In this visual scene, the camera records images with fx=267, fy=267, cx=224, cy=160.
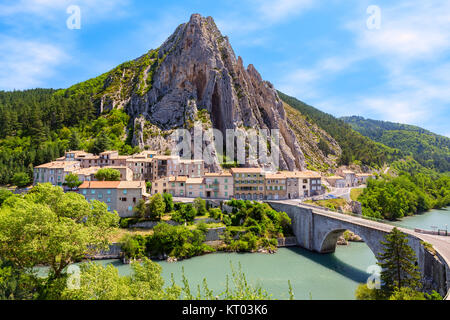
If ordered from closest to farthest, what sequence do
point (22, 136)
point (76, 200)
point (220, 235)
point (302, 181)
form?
point (76, 200) < point (220, 235) < point (302, 181) < point (22, 136)

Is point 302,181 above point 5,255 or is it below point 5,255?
above

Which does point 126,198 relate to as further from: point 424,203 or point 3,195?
point 424,203

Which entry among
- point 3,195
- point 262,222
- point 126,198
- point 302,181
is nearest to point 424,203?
point 302,181

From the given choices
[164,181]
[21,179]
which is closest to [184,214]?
[164,181]

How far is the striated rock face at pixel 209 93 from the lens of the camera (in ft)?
259

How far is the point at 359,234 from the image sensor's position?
2859 centimetres

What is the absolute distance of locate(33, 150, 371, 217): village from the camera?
40.8 metres

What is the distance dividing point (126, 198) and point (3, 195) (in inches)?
683

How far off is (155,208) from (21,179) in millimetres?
31652

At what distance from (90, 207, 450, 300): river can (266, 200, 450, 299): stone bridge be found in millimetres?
1919

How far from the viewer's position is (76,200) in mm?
21953

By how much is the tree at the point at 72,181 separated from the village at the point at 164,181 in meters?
1.03

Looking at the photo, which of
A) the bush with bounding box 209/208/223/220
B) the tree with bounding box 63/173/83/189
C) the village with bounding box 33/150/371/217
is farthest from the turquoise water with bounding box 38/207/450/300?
the tree with bounding box 63/173/83/189

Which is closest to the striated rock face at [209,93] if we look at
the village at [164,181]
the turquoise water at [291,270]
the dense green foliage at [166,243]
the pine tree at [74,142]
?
the pine tree at [74,142]
